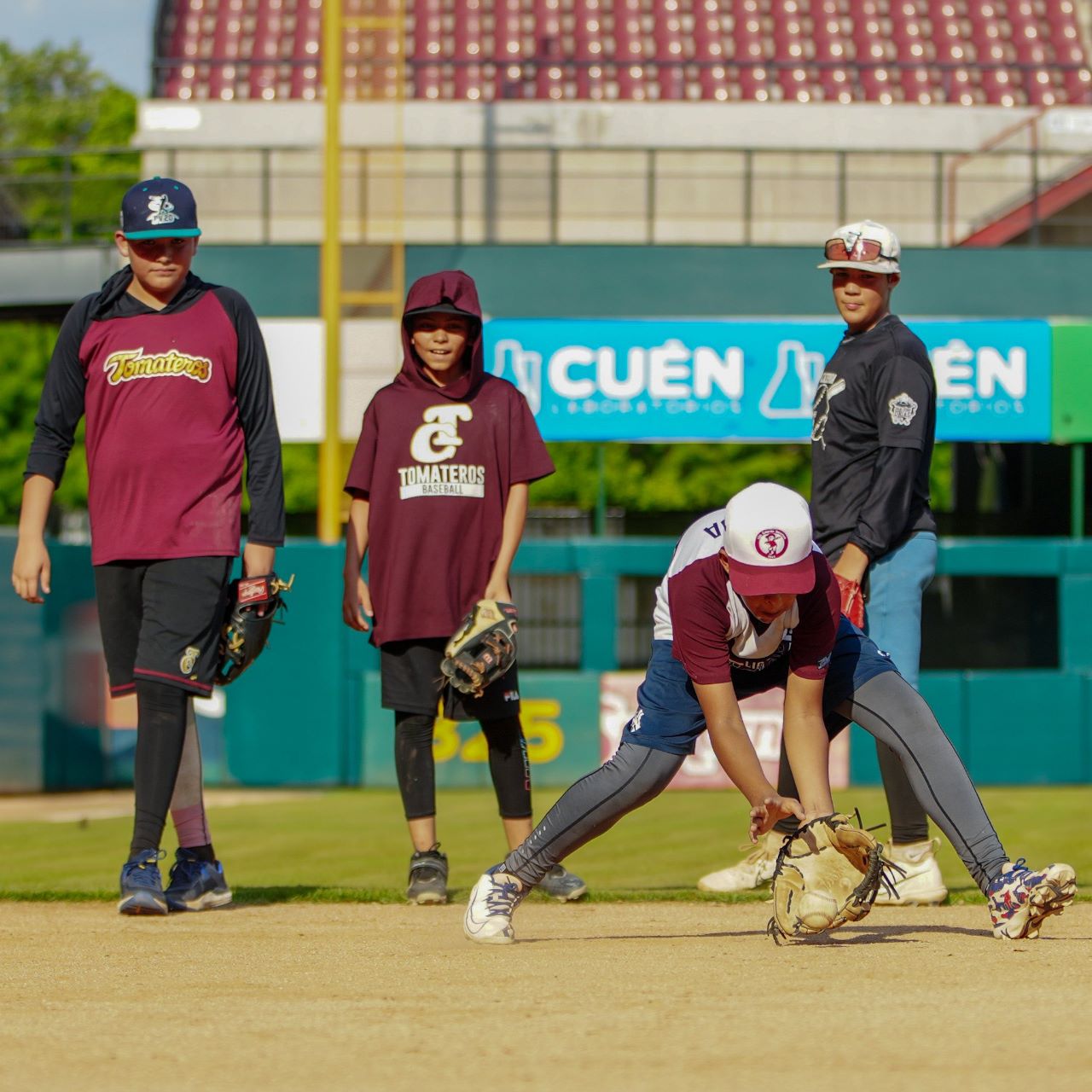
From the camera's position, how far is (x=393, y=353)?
47.0 ft

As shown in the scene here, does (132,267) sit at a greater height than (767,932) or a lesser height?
greater

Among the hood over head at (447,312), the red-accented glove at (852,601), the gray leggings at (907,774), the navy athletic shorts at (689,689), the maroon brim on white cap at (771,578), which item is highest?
the hood over head at (447,312)

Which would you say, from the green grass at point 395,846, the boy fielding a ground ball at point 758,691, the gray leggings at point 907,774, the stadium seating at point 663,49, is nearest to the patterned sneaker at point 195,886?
the green grass at point 395,846

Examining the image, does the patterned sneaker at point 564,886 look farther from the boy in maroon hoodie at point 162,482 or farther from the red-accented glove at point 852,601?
the red-accented glove at point 852,601

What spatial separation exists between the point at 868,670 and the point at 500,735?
149 cm

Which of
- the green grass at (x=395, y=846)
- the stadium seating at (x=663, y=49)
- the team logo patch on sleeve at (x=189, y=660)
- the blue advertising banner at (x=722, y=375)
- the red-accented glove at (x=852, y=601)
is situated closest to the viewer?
the red-accented glove at (x=852, y=601)

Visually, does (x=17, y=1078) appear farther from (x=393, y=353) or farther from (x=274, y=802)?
(x=393, y=353)

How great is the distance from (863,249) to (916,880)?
6.48 feet

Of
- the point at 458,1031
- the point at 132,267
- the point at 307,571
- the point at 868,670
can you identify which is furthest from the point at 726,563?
the point at 307,571

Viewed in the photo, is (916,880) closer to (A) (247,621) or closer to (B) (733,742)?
(B) (733,742)

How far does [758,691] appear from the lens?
15.7ft

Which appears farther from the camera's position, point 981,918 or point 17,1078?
point 981,918

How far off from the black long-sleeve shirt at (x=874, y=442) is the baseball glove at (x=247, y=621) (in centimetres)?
175

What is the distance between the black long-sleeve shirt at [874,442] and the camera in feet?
18.1
